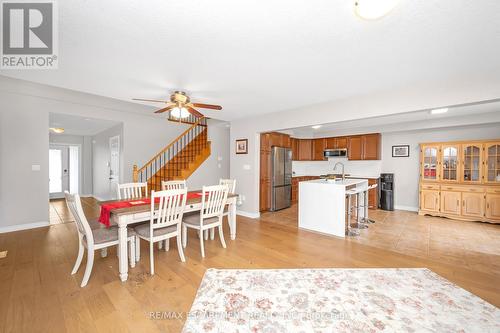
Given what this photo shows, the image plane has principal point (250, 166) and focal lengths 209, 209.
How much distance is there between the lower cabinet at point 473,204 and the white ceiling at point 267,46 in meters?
3.32

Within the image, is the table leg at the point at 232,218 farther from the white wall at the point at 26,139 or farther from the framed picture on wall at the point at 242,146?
the white wall at the point at 26,139

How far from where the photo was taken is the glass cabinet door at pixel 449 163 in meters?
4.72

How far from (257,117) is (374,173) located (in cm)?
394

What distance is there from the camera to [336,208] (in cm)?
368

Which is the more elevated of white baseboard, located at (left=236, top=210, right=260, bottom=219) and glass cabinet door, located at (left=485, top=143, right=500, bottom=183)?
glass cabinet door, located at (left=485, top=143, right=500, bottom=183)

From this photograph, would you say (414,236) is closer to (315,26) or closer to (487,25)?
(487,25)

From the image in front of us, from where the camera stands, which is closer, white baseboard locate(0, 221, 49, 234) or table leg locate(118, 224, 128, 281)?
table leg locate(118, 224, 128, 281)

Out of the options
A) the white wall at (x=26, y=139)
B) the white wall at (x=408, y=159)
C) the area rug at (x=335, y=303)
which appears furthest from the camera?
the white wall at (x=408, y=159)

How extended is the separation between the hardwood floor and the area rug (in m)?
0.19

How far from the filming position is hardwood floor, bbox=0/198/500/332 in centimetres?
175

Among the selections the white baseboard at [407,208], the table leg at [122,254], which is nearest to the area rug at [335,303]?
the table leg at [122,254]

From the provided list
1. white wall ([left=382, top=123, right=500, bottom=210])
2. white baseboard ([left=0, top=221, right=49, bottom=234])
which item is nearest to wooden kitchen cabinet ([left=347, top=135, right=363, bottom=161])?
white wall ([left=382, top=123, right=500, bottom=210])

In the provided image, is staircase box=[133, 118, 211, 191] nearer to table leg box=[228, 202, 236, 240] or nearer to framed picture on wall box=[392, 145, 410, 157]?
table leg box=[228, 202, 236, 240]

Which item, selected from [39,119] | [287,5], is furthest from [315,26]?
[39,119]
